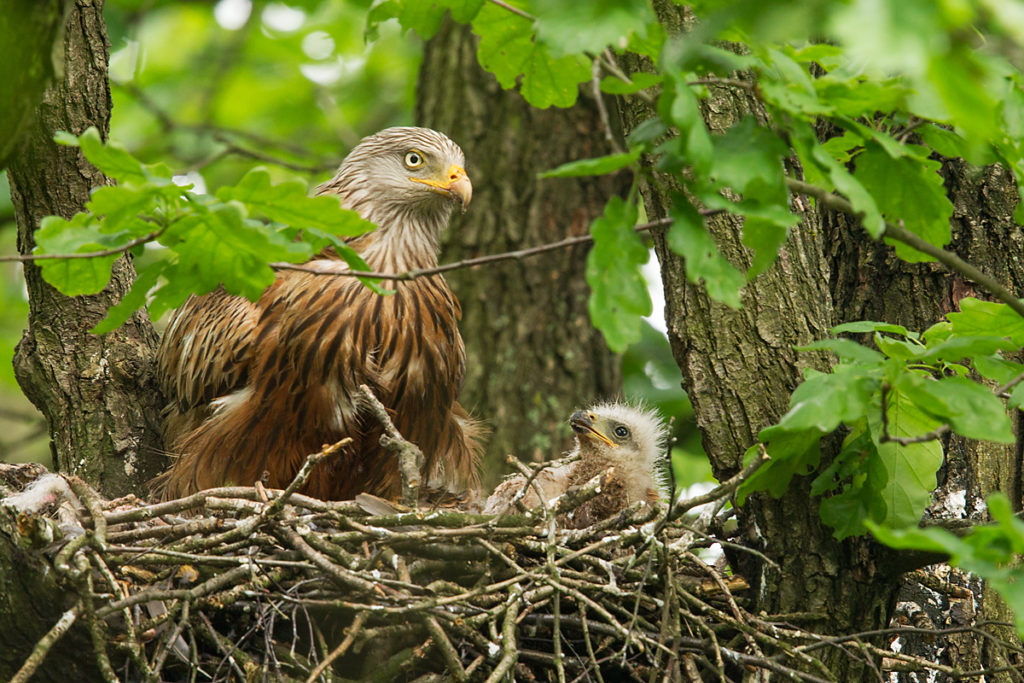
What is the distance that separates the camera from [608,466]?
4.65m

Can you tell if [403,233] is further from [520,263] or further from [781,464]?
[781,464]

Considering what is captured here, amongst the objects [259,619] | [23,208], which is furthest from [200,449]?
[259,619]

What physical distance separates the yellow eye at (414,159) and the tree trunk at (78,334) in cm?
147

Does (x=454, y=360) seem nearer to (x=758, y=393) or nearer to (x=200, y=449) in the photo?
(x=200, y=449)

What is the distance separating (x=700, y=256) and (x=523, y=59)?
1205mm

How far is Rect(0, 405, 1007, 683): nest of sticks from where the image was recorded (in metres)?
2.93

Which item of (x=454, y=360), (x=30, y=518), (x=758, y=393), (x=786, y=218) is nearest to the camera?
(x=786, y=218)

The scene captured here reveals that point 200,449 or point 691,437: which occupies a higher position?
point 691,437

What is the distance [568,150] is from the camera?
668 cm

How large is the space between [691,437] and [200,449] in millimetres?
3459

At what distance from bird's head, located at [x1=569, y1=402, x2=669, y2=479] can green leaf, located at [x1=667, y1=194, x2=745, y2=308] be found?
2559 mm

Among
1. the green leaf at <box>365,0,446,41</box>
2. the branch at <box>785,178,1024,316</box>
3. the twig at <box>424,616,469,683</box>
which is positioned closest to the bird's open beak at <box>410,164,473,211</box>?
the green leaf at <box>365,0,446,41</box>

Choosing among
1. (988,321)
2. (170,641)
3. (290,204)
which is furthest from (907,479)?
(170,641)

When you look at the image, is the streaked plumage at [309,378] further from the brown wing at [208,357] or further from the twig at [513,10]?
the twig at [513,10]
